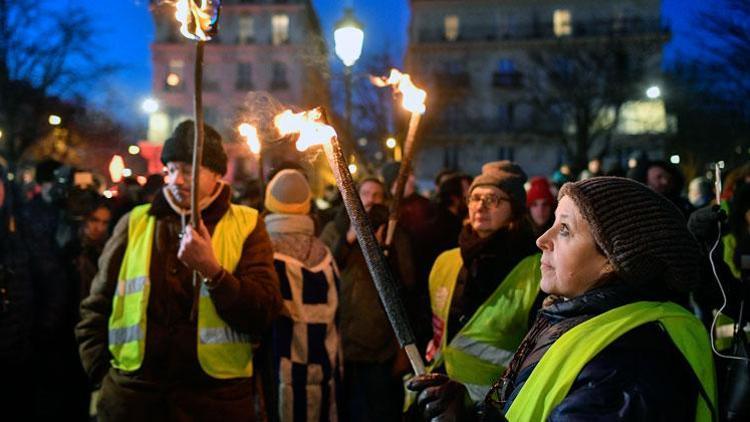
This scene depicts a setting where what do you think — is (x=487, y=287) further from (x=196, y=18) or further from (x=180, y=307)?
(x=196, y=18)

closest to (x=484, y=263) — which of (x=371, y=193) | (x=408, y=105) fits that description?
(x=408, y=105)

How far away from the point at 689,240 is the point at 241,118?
302cm

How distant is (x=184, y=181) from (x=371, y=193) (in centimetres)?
229

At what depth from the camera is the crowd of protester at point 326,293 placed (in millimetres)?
3270

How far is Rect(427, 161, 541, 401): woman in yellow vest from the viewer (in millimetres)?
3188

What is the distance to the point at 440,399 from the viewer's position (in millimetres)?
1708

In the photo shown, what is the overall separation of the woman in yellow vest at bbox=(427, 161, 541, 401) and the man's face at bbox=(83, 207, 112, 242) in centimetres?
340

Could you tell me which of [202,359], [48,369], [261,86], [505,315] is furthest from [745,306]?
[261,86]

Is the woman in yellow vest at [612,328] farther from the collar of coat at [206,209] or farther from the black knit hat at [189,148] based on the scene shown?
the black knit hat at [189,148]

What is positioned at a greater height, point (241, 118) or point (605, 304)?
point (241, 118)

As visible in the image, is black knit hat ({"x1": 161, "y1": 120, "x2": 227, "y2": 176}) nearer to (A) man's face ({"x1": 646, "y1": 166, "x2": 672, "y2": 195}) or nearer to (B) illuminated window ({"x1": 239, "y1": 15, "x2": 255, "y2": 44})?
(A) man's face ({"x1": 646, "y1": 166, "x2": 672, "y2": 195})

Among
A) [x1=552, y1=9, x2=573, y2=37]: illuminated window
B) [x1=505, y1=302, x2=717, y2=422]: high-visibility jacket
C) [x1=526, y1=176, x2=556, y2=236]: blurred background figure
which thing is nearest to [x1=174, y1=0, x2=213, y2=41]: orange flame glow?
[x1=505, y1=302, x2=717, y2=422]: high-visibility jacket

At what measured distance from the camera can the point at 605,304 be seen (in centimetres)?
178

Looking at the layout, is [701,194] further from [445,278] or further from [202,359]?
[202,359]
